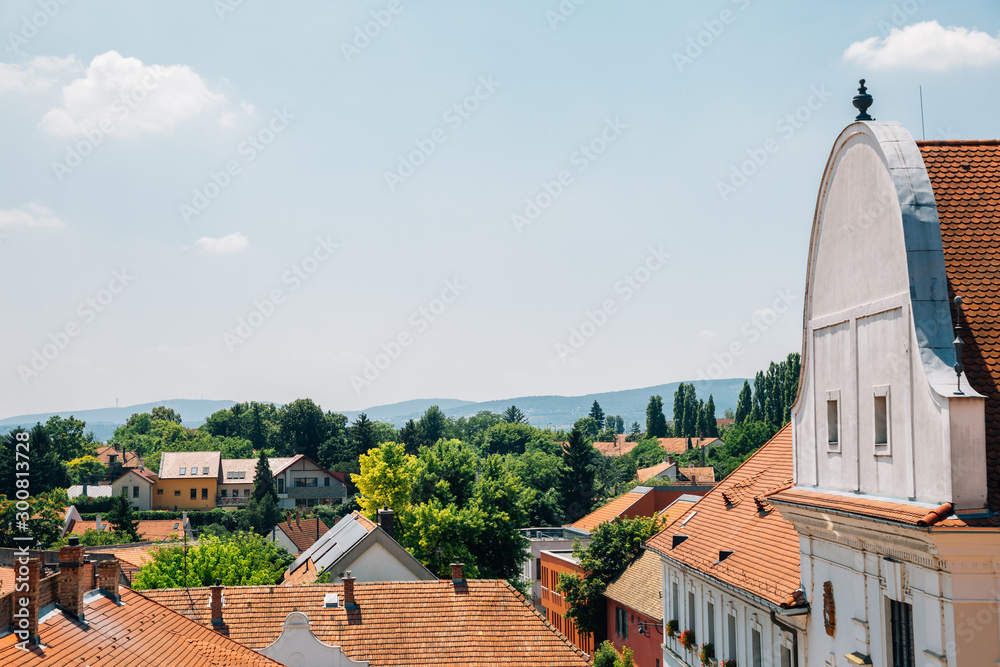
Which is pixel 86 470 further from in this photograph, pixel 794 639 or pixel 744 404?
pixel 794 639

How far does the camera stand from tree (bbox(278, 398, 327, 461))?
157 meters

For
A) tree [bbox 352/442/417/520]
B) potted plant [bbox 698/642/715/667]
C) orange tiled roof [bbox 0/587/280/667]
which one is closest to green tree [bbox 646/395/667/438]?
tree [bbox 352/442/417/520]

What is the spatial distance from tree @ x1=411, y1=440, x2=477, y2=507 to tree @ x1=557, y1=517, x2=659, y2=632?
45.4 ft

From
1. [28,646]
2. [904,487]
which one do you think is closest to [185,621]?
[28,646]

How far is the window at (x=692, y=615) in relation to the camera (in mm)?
24891

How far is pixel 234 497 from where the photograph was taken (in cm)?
13325

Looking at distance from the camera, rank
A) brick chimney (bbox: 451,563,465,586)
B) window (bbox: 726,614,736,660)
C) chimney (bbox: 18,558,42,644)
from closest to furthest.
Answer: chimney (bbox: 18,558,42,644) < window (bbox: 726,614,736,660) < brick chimney (bbox: 451,563,465,586)

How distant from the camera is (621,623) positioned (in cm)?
4681

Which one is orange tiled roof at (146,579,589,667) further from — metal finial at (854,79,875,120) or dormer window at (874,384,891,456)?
metal finial at (854,79,875,120)

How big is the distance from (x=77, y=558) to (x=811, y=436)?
47.6ft

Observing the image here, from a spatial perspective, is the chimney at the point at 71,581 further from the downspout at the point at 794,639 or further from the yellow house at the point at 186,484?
the yellow house at the point at 186,484

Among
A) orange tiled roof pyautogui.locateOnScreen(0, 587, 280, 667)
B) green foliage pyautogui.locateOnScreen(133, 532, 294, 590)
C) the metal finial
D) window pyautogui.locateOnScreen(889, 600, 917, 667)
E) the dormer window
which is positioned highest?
the metal finial

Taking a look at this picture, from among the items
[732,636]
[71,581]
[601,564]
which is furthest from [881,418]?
[601,564]

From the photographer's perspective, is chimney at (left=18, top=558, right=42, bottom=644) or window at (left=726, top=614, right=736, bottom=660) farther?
window at (left=726, top=614, right=736, bottom=660)
